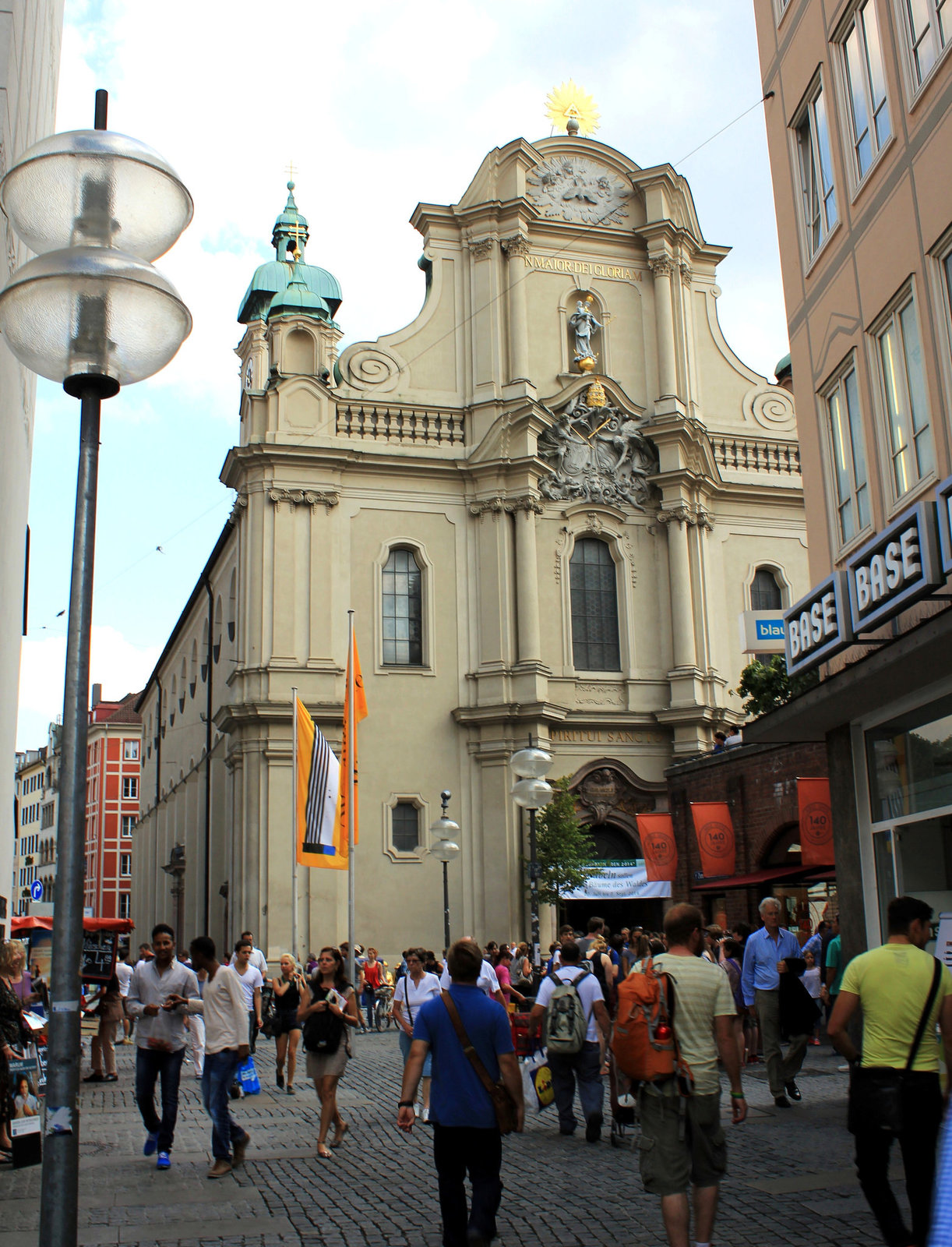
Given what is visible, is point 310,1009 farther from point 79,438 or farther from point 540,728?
point 540,728

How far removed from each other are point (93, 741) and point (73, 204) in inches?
4109

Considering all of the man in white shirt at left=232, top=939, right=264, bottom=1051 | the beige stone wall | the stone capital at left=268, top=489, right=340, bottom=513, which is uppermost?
the stone capital at left=268, top=489, right=340, bottom=513

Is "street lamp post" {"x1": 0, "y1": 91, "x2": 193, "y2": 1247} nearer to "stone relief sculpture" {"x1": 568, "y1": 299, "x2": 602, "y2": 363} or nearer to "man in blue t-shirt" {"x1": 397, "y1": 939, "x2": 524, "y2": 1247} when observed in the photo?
"man in blue t-shirt" {"x1": 397, "y1": 939, "x2": 524, "y2": 1247}

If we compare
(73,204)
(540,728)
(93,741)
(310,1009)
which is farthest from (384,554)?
(93,741)

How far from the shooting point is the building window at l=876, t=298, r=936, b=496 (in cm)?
1264

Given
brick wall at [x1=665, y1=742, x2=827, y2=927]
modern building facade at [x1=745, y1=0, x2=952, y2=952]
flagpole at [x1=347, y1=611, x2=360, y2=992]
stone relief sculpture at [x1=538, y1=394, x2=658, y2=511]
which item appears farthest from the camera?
stone relief sculpture at [x1=538, y1=394, x2=658, y2=511]

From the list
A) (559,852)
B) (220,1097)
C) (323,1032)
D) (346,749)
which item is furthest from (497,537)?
(220,1097)

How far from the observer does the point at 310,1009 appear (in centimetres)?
1198

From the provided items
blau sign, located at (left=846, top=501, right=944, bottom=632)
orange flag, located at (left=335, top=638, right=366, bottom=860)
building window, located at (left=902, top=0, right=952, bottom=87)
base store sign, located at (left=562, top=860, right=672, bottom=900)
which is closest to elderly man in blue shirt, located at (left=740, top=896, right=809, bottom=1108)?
blau sign, located at (left=846, top=501, right=944, bottom=632)

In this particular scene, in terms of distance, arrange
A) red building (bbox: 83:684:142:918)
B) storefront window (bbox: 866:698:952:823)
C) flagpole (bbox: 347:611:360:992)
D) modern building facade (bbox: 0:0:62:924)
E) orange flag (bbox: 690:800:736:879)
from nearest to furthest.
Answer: storefront window (bbox: 866:698:952:823) < modern building facade (bbox: 0:0:62:924) < flagpole (bbox: 347:611:360:992) < orange flag (bbox: 690:800:736:879) < red building (bbox: 83:684:142:918)

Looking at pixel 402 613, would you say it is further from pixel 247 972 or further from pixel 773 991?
pixel 773 991

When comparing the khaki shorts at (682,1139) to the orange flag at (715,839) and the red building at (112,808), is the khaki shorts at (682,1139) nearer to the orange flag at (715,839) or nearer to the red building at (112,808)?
the orange flag at (715,839)

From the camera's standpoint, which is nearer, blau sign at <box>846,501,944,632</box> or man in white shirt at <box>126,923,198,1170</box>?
blau sign at <box>846,501,944,632</box>

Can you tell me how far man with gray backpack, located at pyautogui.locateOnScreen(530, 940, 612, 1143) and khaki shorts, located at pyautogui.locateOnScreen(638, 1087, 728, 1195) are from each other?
16.6ft
